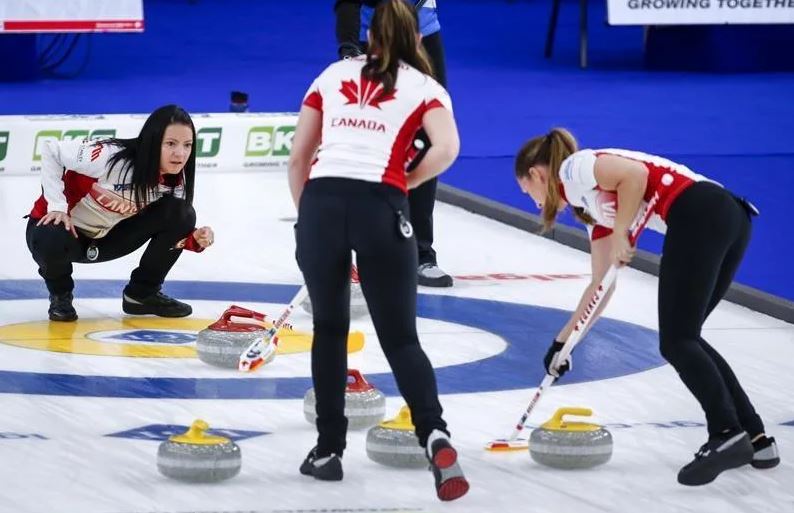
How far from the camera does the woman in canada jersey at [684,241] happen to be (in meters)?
Result: 4.36

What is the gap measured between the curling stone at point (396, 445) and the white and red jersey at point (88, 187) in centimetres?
201

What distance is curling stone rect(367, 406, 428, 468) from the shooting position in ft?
14.3

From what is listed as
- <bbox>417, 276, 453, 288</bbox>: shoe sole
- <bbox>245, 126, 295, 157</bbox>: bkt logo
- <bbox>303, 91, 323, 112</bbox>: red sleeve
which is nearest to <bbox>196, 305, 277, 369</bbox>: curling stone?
<bbox>303, 91, 323, 112</bbox>: red sleeve

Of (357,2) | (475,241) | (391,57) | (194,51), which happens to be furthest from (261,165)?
(391,57)

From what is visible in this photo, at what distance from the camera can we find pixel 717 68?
14750 mm

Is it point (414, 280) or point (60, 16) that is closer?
point (414, 280)

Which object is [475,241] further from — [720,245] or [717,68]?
[717,68]

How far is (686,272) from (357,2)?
302cm

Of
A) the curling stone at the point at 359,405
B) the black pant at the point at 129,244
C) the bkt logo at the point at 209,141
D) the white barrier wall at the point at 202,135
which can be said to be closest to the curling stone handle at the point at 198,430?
the curling stone at the point at 359,405

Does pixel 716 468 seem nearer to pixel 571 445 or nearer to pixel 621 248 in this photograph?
pixel 571 445

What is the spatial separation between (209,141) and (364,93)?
604 cm

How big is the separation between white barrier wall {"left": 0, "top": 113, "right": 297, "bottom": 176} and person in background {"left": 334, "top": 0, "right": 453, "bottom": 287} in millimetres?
3056

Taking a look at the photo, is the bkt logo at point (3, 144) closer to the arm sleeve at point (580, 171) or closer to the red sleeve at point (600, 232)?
the red sleeve at point (600, 232)

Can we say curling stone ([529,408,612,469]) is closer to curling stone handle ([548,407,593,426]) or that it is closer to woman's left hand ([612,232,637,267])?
curling stone handle ([548,407,593,426])
